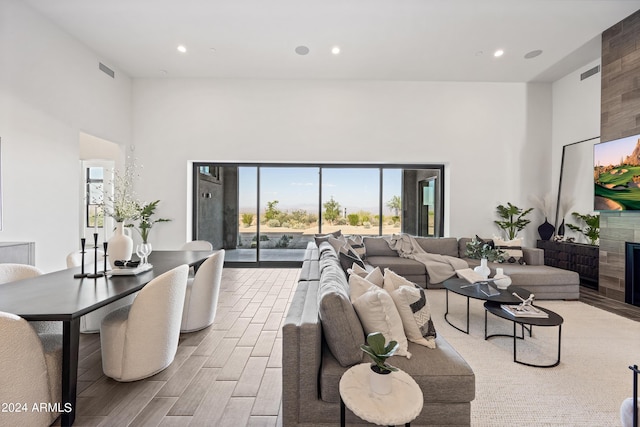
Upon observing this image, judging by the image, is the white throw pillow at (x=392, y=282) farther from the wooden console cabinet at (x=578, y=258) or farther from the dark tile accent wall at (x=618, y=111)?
the wooden console cabinet at (x=578, y=258)

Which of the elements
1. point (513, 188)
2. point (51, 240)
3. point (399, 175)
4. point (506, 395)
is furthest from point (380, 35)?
point (51, 240)

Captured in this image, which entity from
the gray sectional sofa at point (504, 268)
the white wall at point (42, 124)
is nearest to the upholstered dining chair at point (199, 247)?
the white wall at point (42, 124)

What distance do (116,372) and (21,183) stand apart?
10.3 ft

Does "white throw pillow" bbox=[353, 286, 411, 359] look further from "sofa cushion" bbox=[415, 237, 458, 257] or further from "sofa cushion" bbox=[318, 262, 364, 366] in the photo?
"sofa cushion" bbox=[415, 237, 458, 257]

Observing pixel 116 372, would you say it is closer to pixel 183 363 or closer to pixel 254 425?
pixel 183 363

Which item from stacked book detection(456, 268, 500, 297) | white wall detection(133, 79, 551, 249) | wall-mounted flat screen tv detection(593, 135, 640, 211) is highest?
white wall detection(133, 79, 551, 249)

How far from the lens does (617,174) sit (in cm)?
413

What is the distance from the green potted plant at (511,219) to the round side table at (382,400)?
218 inches

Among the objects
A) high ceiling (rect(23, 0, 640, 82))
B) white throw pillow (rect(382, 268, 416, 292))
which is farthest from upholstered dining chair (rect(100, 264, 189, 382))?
high ceiling (rect(23, 0, 640, 82))

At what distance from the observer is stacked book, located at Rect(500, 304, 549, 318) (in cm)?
244

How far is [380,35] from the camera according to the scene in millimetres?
4324

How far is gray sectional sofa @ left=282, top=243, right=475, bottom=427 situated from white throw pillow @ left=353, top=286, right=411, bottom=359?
89 millimetres

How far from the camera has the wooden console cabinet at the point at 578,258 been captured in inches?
181

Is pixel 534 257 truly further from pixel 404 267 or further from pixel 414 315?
pixel 414 315
